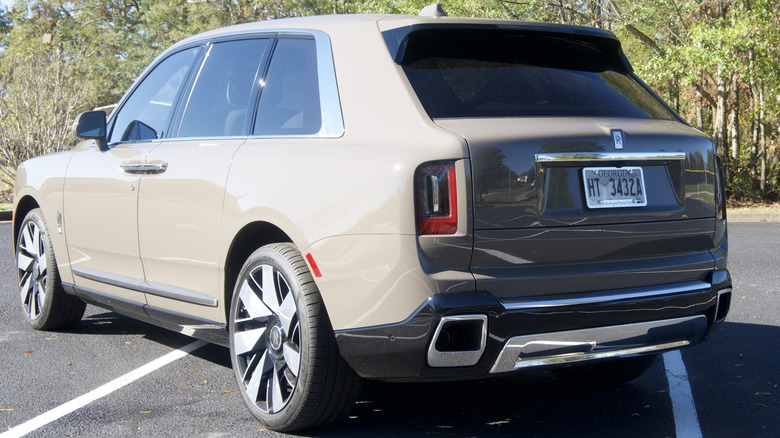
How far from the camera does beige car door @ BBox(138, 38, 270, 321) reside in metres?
4.02

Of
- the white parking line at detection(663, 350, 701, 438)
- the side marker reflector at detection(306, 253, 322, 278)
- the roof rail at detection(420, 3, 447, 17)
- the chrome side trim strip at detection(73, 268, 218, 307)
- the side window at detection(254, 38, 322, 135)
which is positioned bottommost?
the white parking line at detection(663, 350, 701, 438)

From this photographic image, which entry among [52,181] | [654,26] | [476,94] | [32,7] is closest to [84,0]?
[32,7]

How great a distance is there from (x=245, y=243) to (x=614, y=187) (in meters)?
1.64

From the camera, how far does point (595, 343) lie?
11.0 ft

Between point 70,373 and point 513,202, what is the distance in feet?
9.47

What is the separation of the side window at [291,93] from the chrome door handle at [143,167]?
659 mm

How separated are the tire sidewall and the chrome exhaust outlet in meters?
0.53

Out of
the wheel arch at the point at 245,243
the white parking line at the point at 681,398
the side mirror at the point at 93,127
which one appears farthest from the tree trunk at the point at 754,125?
the wheel arch at the point at 245,243

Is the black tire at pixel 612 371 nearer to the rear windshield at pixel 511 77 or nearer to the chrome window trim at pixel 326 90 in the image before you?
the rear windshield at pixel 511 77

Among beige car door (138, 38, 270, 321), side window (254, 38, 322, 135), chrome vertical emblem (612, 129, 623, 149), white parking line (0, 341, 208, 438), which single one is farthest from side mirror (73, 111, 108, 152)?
chrome vertical emblem (612, 129, 623, 149)

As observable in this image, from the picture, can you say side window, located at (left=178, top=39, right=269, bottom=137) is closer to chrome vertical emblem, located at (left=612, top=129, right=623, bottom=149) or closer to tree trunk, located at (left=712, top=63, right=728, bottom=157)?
chrome vertical emblem, located at (left=612, top=129, right=623, bottom=149)

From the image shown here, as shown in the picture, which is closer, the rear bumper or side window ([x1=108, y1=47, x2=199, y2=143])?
the rear bumper

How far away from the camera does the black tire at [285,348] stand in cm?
343

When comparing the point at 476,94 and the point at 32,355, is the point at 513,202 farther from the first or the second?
the point at 32,355
